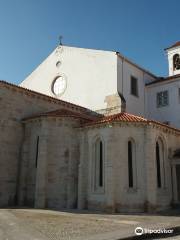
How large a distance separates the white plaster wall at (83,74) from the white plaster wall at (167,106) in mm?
5048

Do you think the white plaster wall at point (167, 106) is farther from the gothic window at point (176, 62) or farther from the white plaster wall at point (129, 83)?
the gothic window at point (176, 62)

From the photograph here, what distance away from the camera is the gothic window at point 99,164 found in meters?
17.8

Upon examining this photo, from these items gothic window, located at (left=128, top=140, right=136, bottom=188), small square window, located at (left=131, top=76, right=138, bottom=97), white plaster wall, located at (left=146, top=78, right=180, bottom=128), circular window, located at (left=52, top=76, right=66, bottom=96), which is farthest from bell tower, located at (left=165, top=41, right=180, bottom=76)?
gothic window, located at (left=128, top=140, right=136, bottom=188)

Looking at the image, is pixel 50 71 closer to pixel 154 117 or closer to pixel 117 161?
pixel 154 117

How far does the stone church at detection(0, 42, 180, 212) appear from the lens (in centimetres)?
1720

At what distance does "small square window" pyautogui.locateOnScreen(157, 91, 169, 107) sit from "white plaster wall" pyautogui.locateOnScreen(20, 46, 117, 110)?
5217 mm

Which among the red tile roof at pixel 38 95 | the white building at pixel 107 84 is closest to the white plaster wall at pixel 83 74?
the white building at pixel 107 84

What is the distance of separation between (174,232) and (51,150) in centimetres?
1034

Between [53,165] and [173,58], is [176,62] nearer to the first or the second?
[173,58]

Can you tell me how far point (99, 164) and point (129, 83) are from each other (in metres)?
10.0

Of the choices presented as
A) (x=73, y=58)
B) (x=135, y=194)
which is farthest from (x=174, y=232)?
(x=73, y=58)

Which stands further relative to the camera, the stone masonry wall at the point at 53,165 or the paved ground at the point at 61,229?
the stone masonry wall at the point at 53,165

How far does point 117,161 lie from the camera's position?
17328 millimetres

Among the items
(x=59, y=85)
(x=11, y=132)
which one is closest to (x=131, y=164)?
(x=11, y=132)
